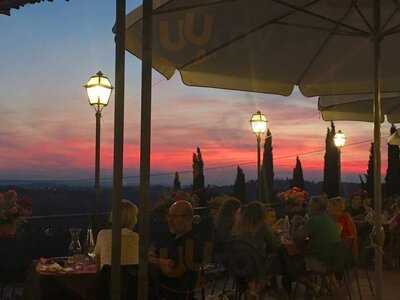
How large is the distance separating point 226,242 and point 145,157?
1.72 metres

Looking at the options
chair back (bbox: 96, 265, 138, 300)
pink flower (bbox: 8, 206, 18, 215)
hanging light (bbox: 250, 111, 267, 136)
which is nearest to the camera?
chair back (bbox: 96, 265, 138, 300)

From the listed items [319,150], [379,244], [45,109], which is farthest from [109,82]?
[319,150]

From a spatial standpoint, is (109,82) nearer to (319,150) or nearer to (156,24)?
(156,24)

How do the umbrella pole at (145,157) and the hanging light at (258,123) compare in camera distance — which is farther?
the hanging light at (258,123)

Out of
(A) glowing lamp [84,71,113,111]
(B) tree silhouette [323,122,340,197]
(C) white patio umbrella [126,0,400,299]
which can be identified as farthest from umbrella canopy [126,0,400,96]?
(B) tree silhouette [323,122,340,197]

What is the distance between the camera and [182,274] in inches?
154

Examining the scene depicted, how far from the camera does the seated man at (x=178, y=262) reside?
12.7 feet

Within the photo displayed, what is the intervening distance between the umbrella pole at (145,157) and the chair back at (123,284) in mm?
798

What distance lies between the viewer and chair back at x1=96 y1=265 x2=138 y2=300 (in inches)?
146

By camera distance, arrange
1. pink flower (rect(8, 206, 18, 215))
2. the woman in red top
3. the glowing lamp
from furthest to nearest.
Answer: the glowing lamp, the woman in red top, pink flower (rect(8, 206, 18, 215))

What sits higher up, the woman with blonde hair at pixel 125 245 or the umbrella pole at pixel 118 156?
the umbrella pole at pixel 118 156

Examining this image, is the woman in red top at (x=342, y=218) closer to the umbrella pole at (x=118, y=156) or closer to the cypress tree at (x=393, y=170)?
the umbrella pole at (x=118, y=156)

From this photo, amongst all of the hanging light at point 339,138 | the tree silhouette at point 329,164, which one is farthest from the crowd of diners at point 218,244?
the tree silhouette at point 329,164

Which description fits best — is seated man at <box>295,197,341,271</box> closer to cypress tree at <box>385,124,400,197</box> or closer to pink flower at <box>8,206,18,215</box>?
pink flower at <box>8,206,18,215</box>
